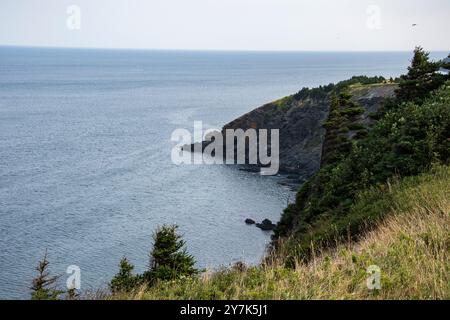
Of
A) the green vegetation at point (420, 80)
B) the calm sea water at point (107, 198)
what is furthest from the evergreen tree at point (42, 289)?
the green vegetation at point (420, 80)

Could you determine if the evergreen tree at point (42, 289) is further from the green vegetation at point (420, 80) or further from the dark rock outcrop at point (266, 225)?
the dark rock outcrop at point (266, 225)

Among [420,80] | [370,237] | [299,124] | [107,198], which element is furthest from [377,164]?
[299,124]

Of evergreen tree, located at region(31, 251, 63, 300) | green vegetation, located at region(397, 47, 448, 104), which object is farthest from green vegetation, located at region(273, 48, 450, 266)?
evergreen tree, located at region(31, 251, 63, 300)

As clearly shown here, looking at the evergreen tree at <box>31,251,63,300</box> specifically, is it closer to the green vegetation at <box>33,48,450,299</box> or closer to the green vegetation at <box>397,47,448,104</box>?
the green vegetation at <box>33,48,450,299</box>

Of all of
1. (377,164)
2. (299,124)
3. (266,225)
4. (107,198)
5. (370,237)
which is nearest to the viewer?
(370,237)

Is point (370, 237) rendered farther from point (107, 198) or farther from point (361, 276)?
point (107, 198)


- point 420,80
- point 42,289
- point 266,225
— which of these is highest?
point 420,80

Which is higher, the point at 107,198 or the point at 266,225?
the point at 107,198

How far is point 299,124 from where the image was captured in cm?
10250

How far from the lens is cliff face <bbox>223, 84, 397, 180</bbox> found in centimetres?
9000

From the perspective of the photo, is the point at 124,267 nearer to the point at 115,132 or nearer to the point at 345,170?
the point at 345,170

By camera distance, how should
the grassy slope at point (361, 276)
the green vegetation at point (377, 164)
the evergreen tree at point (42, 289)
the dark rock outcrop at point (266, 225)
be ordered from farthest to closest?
the dark rock outcrop at point (266, 225) → the green vegetation at point (377, 164) → the evergreen tree at point (42, 289) → the grassy slope at point (361, 276)

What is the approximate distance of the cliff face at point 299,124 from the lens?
90000 mm
